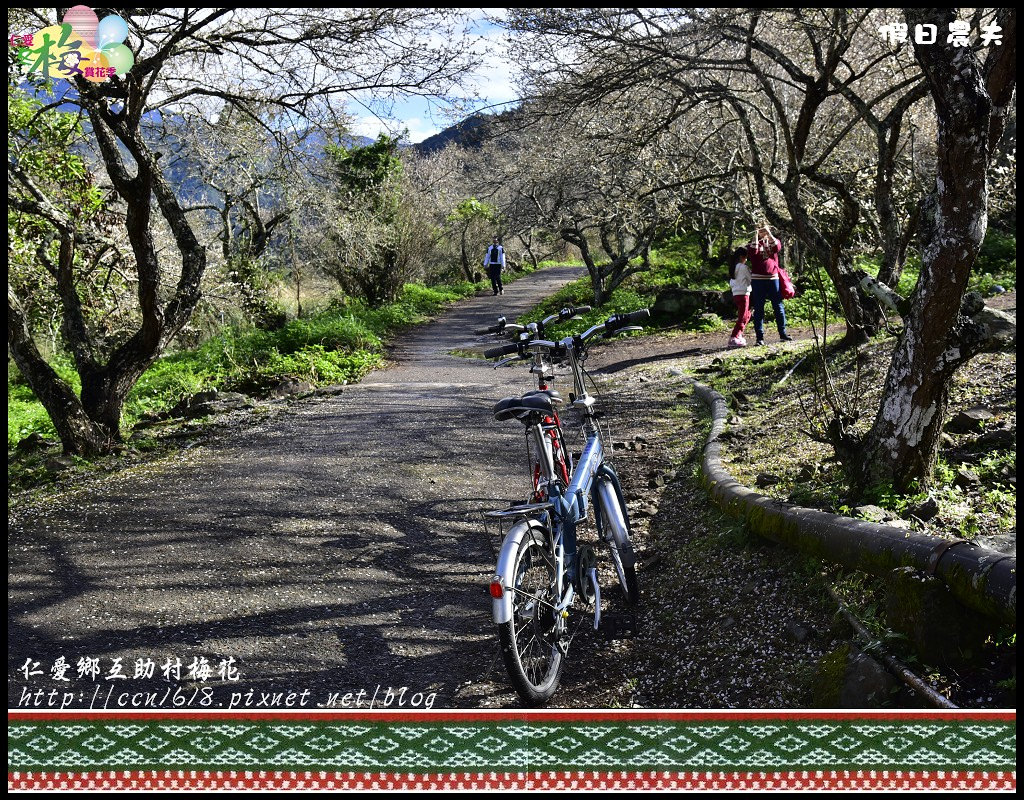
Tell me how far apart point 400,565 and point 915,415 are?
291 centimetres

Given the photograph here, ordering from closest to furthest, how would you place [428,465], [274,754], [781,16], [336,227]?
[274,754]
[428,465]
[781,16]
[336,227]

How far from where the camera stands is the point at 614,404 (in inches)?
388

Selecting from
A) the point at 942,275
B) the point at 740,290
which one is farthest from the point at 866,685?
the point at 740,290

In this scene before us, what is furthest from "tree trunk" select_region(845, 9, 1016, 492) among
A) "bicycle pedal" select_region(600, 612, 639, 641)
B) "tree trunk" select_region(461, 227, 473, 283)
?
"tree trunk" select_region(461, 227, 473, 283)

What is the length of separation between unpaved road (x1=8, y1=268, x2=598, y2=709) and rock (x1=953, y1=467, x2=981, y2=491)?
2.53m

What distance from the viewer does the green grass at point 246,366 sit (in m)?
12.2

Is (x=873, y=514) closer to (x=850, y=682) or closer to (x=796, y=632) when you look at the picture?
(x=796, y=632)

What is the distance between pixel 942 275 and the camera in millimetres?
4059

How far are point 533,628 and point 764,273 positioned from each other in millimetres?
9633

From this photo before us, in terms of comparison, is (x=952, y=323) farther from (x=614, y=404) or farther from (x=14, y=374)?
(x=14, y=374)

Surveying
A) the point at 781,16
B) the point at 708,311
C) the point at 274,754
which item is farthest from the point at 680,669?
the point at 708,311
